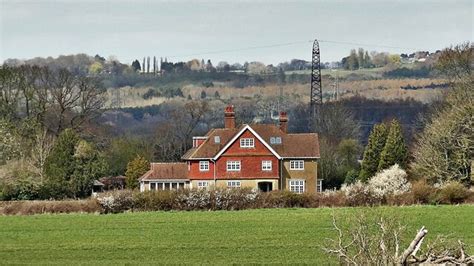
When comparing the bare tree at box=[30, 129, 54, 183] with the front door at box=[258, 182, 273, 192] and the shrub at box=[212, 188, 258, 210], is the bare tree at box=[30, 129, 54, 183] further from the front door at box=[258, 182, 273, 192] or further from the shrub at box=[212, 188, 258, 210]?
the shrub at box=[212, 188, 258, 210]

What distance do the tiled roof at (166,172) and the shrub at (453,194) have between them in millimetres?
22824

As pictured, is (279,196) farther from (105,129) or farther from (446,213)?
(105,129)

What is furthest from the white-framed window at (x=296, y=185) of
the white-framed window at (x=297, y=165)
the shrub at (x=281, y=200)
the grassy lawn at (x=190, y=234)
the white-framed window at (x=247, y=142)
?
the grassy lawn at (x=190, y=234)

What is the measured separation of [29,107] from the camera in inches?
2598

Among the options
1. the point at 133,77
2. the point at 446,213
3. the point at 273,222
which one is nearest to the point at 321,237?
the point at 273,222

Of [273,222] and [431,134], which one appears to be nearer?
[273,222]

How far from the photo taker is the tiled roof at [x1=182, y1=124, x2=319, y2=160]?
57031 millimetres

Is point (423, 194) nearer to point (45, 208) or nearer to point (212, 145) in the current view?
point (45, 208)

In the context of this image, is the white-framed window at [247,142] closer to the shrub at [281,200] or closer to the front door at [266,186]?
the front door at [266,186]

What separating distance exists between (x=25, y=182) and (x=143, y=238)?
27.0 meters

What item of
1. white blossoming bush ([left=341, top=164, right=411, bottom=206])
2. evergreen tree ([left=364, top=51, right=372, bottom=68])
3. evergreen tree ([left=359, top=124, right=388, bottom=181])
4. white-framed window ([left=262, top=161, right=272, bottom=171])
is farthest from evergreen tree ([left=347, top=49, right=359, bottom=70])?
white blossoming bush ([left=341, top=164, right=411, bottom=206])

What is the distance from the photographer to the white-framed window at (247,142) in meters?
56.6

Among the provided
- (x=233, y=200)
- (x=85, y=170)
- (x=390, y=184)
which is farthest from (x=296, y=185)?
(x=233, y=200)

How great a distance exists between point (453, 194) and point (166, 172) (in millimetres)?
24191
